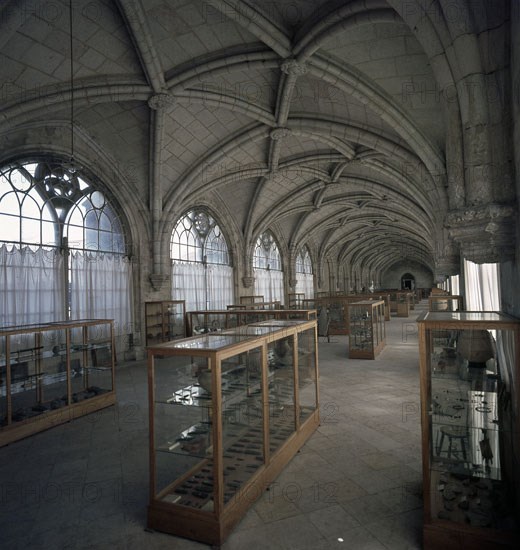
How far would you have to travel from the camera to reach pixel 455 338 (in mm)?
3557

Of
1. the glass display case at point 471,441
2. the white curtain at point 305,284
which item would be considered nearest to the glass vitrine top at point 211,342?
the glass display case at point 471,441

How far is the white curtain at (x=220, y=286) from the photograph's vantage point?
47.2ft

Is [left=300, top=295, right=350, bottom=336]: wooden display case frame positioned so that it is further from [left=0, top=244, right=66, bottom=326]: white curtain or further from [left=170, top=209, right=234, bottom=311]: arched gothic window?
[left=0, top=244, right=66, bottom=326]: white curtain

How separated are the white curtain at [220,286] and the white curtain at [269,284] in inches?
108

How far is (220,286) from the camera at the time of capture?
15.0 meters

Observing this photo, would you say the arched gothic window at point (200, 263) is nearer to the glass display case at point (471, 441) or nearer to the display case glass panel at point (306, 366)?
the display case glass panel at point (306, 366)

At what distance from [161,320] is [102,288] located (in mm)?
2095

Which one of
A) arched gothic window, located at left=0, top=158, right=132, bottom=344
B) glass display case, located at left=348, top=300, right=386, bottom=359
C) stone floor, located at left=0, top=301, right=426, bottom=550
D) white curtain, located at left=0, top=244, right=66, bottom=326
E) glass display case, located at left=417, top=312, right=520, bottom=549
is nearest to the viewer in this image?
glass display case, located at left=417, top=312, right=520, bottom=549

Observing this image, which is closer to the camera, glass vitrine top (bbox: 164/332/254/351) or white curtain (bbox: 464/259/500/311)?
glass vitrine top (bbox: 164/332/254/351)

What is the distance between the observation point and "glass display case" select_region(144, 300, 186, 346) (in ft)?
35.7

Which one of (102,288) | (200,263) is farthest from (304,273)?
(102,288)

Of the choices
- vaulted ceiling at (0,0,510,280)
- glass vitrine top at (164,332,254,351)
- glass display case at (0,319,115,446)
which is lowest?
glass display case at (0,319,115,446)

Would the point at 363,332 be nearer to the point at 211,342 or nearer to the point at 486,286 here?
the point at 486,286

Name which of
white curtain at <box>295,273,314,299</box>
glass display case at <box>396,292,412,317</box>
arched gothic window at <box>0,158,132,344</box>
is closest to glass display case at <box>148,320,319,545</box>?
arched gothic window at <box>0,158,132,344</box>
